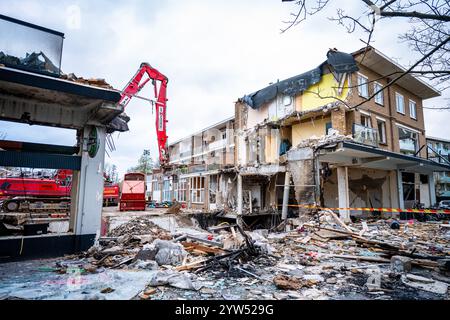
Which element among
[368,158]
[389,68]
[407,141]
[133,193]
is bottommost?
[133,193]

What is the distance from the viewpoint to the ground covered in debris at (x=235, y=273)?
13.1ft

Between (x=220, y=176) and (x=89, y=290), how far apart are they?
17377mm

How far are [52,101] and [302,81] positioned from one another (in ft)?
44.6

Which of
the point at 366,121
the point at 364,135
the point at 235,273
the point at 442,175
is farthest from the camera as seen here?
the point at 442,175

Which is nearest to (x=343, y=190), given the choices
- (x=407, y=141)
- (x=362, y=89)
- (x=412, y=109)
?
(x=362, y=89)

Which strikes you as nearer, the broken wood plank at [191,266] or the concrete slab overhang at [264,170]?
the broken wood plank at [191,266]

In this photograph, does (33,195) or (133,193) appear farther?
(133,193)

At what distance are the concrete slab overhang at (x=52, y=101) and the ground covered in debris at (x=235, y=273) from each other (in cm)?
349

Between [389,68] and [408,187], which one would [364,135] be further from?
[408,187]

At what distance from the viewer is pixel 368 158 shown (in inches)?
573

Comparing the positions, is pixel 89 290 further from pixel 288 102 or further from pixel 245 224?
pixel 288 102

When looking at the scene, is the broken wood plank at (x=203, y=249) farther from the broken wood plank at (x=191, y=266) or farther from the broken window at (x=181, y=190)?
the broken window at (x=181, y=190)

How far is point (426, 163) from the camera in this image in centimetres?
1684

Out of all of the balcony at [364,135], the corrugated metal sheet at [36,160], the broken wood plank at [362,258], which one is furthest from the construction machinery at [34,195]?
the balcony at [364,135]
